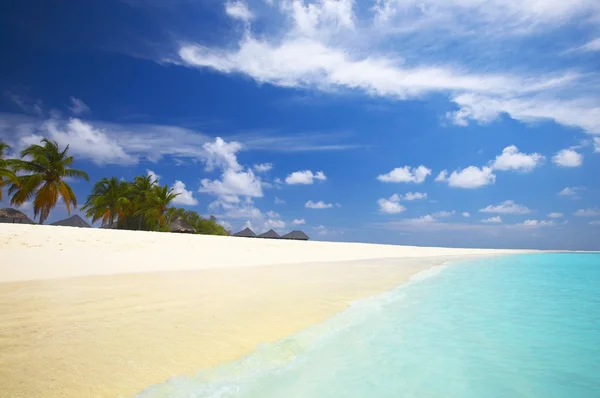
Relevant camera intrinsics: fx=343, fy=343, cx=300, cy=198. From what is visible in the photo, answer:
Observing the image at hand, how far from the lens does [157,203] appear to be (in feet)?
117

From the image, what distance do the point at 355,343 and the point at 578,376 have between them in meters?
2.20

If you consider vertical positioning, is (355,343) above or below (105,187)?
below

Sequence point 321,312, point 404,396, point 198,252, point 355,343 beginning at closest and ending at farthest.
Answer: point 404,396 < point 355,343 < point 321,312 < point 198,252

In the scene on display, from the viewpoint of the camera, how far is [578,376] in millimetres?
3400

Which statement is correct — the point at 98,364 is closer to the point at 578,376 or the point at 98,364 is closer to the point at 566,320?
the point at 578,376

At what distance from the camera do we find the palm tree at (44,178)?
2612cm

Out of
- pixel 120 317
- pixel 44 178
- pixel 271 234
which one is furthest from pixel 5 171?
pixel 271 234

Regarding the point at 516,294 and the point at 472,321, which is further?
the point at 516,294

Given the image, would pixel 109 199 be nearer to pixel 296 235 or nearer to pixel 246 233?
pixel 246 233

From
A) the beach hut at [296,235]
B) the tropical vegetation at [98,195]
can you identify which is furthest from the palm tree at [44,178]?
the beach hut at [296,235]

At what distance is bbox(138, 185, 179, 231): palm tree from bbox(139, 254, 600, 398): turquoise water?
33261mm

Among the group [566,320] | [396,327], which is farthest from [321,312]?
[566,320]

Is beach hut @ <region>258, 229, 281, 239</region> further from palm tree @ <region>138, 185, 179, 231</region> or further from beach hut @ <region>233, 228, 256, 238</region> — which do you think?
palm tree @ <region>138, 185, 179, 231</region>

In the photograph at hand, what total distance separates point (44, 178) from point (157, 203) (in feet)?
34.4
